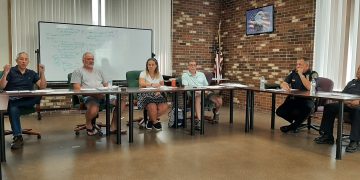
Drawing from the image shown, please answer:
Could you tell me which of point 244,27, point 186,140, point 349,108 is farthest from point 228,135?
point 244,27

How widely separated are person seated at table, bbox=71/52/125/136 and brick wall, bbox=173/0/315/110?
9.67ft

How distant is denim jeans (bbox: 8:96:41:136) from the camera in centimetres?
354

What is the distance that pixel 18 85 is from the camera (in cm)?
381

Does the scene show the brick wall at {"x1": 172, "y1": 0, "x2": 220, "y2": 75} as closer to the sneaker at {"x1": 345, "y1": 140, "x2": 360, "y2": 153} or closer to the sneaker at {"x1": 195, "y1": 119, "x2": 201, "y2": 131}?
the sneaker at {"x1": 195, "y1": 119, "x2": 201, "y2": 131}

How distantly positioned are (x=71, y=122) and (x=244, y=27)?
3932mm

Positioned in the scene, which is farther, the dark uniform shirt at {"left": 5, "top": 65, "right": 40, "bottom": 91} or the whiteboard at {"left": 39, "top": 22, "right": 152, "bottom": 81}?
the whiteboard at {"left": 39, "top": 22, "right": 152, "bottom": 81}

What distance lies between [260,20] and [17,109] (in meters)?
4.64

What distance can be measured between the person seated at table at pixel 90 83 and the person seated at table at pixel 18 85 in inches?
17.4

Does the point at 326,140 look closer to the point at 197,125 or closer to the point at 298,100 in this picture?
the point at 298,100

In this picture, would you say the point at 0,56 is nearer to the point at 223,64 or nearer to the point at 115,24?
the point at 115,24

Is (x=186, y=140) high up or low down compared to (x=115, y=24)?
down

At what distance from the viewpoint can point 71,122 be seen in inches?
202

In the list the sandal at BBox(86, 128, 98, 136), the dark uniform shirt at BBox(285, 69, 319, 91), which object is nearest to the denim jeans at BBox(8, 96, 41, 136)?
the sandal at BBox(86, 128, 98, 136)

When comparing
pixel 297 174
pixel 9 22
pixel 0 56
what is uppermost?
→ pixel 9 22
